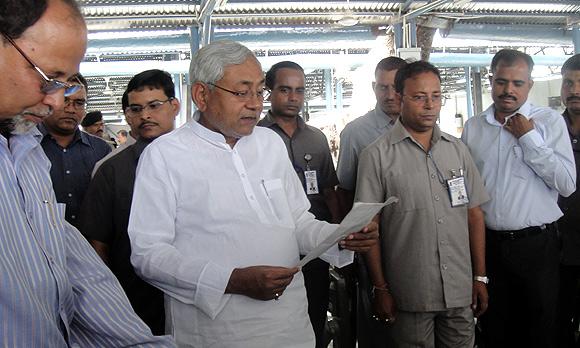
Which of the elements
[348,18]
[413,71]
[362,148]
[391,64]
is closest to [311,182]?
[362,148]

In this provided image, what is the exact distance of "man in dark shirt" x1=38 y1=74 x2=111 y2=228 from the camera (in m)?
3.03

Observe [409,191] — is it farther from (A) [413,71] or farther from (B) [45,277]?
(B) [45,277]

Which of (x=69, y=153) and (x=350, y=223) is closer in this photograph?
(x=350, y=223)

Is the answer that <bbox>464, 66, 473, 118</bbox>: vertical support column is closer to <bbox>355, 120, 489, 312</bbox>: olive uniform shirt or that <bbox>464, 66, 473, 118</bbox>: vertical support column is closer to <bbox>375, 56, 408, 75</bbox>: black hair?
<bbox>375, 56, 408, 75</bbox>: black hair

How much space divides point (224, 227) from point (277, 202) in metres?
0.25

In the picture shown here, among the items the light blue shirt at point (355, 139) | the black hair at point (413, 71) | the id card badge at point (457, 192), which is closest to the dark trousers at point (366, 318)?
the light blue shirt at point (355, 139)

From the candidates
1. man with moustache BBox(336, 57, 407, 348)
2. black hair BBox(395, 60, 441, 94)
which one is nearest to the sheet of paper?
black hair BBox(395, 60, 441, 94)

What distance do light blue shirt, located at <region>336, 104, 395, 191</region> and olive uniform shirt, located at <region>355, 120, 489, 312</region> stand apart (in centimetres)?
71

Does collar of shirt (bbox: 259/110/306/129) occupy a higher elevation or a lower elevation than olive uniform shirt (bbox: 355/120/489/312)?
higher

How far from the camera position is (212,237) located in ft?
6.38

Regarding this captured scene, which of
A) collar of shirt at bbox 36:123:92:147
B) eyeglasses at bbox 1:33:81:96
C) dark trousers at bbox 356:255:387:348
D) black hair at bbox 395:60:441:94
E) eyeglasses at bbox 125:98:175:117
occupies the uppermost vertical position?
black hair at bbox 395:60:441:94

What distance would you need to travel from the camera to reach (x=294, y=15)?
6.40 metres

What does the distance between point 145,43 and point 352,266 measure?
5166 mm

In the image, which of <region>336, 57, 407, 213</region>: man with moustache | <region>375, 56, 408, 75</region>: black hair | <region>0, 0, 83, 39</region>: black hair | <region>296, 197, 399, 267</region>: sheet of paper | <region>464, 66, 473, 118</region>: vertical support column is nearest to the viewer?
<region>0, 0, 83, 39</region>: black hair
